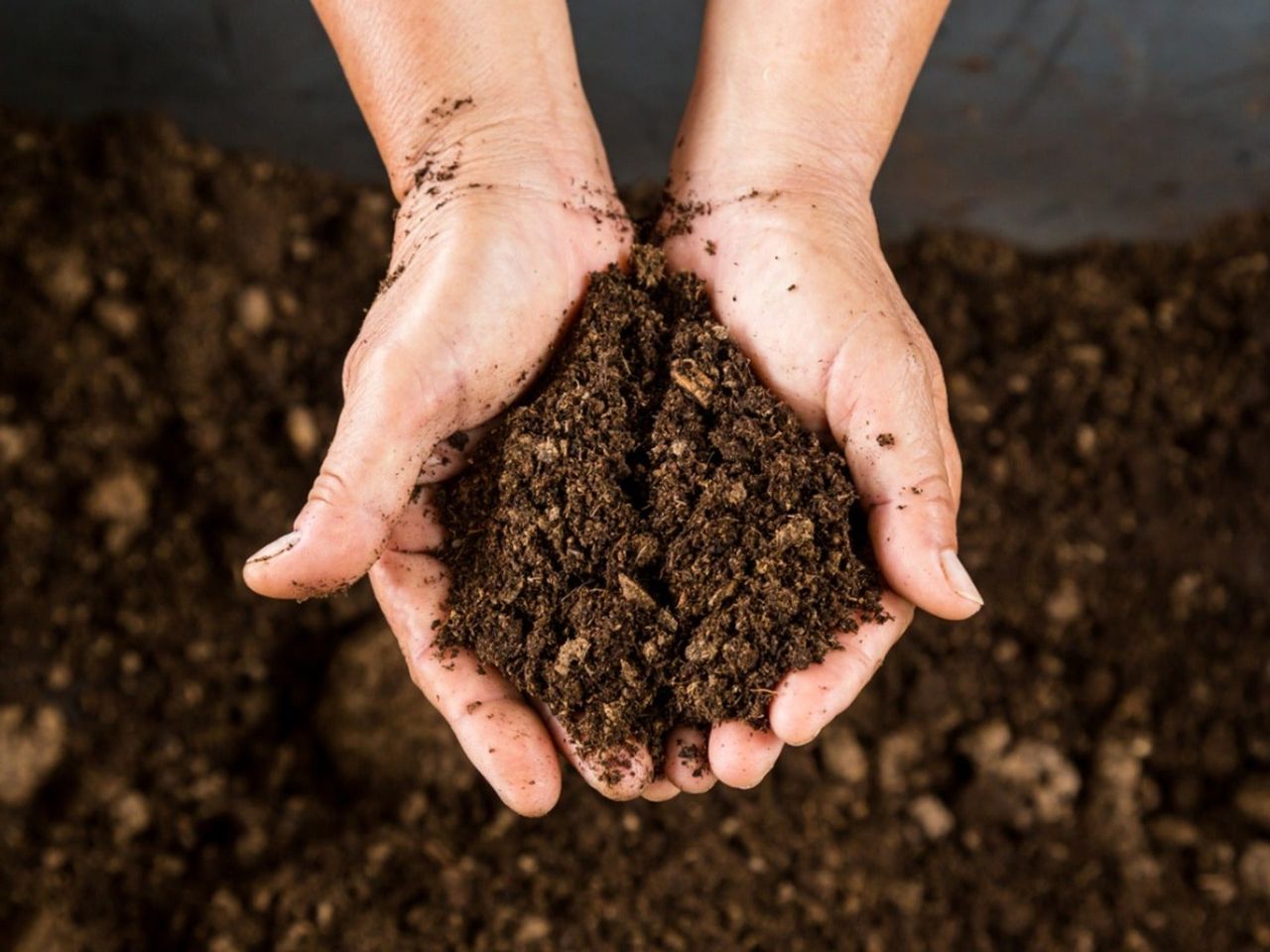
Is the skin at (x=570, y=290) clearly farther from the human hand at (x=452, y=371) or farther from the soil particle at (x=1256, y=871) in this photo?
the soil particle at (x=1256, y=871)

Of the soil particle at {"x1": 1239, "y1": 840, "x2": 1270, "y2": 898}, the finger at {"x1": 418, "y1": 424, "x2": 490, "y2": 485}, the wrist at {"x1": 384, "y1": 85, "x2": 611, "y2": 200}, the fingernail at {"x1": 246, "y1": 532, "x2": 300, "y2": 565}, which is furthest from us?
the soil particle at {"x1": 1239, "y1": 840, "x2": 1270, "y2": 898}

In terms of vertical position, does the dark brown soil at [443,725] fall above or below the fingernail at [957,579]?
below

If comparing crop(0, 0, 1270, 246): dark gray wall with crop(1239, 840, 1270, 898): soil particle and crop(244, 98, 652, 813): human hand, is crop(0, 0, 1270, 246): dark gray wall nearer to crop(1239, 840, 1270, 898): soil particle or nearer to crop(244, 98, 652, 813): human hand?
crop(244, 98, 652, 813): human hand

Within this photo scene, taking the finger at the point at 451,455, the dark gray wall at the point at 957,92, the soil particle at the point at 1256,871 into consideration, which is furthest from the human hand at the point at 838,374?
the soil particle at the point at 1256,871

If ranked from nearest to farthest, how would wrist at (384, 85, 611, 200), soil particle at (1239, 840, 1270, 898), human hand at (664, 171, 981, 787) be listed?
human hand at (664, 171, 981, 787) < wrist at (384, 85, 611, 200) < soil particle at (1239, 840, 1270, 898)

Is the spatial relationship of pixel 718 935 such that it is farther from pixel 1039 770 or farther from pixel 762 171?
pixel 762 171

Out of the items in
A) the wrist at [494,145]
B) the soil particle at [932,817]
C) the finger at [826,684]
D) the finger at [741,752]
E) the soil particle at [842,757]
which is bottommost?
the soil particle at [932,817]

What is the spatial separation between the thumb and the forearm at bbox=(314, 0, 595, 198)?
0.49 m

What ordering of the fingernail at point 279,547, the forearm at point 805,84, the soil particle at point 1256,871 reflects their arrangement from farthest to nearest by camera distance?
the soil particle at point 1256,871, the forearm at point 805,84, the fingernail at point 279,547

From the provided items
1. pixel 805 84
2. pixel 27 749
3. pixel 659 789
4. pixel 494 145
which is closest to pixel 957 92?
pixel 805 84

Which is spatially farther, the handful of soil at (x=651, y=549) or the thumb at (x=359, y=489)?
the handful of soil at (x=651, y=549)

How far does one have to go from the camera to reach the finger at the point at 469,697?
1.37m

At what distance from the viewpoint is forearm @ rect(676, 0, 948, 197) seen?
1.72 metres

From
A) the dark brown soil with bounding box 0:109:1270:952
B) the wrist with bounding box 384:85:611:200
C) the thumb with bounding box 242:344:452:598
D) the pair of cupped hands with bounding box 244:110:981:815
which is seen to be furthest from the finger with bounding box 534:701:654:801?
the wrist with bounding box 384:85:611:200
